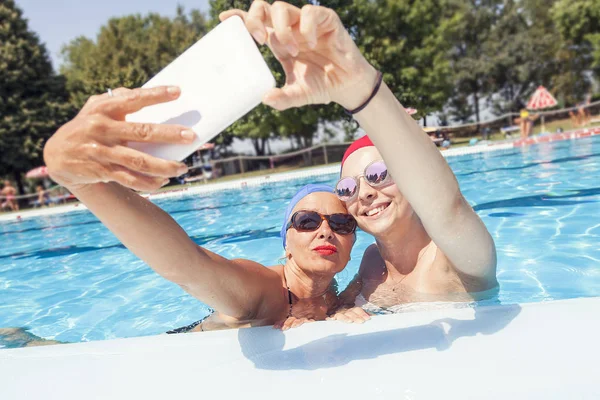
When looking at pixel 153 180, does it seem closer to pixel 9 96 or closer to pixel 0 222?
pixel 0 222

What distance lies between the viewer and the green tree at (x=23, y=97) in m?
24.2

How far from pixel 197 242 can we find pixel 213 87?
618 cm

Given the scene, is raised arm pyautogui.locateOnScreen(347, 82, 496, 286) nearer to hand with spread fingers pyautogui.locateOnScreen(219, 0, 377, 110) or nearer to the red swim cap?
hand with spread fingers pyautogui.locateOnScreen(219, 0, 377, 110)

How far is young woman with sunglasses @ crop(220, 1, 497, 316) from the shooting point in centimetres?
Answer: 135

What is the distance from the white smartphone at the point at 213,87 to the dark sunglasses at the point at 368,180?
1115 mm

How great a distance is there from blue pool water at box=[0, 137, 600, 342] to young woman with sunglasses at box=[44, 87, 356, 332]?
1.62m

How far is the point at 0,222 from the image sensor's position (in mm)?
15062

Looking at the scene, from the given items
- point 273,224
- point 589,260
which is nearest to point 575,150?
point 273,224

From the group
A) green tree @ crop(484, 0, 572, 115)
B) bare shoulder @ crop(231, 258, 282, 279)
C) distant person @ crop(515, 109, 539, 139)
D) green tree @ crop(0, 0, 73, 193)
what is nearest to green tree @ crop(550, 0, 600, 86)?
green tree @ crop(484, 0, 572, 115)

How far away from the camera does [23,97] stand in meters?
25.4

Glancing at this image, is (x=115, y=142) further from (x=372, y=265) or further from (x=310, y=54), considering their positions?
(x=372, y=265)

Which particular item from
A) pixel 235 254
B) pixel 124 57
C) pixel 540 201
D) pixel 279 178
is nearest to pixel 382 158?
pixel 235 254

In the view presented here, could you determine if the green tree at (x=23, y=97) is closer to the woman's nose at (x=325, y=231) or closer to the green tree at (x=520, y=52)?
the woman's nose at (x=325, y=231)

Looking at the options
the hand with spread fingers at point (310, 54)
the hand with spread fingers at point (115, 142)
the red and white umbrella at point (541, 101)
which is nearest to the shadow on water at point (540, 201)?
Result: the hand with spread fingers at point (310, 54)
